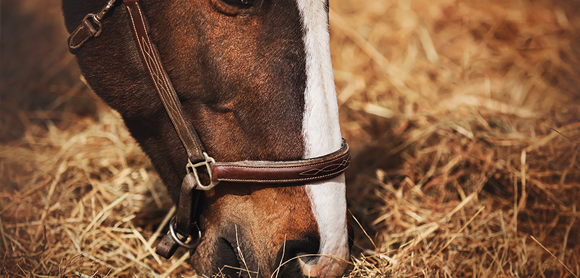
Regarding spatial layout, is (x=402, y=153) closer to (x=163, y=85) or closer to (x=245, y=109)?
(x=245, y=109)

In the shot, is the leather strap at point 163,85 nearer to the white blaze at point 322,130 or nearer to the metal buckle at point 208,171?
the metal buckle at point 208,171

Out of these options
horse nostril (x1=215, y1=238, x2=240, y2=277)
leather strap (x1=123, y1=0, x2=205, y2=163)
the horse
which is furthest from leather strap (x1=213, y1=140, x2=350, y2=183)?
horse nostril (x1=215, y1=238, x2=240, y2=277)

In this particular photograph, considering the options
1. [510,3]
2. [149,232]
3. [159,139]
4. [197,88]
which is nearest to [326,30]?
[197,88]

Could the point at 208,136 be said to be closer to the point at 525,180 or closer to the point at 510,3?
the point at 525,180

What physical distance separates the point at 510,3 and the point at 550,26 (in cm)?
63

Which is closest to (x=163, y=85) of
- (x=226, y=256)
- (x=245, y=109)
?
(x=245, y=109)

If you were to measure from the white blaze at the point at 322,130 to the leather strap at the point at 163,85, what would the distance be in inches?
14.9

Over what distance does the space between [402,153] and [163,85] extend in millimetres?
1827

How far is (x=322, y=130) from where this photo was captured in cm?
110

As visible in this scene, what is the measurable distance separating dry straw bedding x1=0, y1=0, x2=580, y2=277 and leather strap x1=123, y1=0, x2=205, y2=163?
718 millimetres

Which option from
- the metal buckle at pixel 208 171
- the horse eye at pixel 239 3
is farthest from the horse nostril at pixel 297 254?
the horse eye at pixel 239 3

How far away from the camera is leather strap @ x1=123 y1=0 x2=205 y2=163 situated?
1118mm

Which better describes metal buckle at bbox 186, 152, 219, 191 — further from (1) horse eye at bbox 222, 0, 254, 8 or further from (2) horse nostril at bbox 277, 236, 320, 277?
(1) horse eye at bbox 222, 0, 254, 8

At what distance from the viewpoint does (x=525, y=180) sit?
2.06 m
